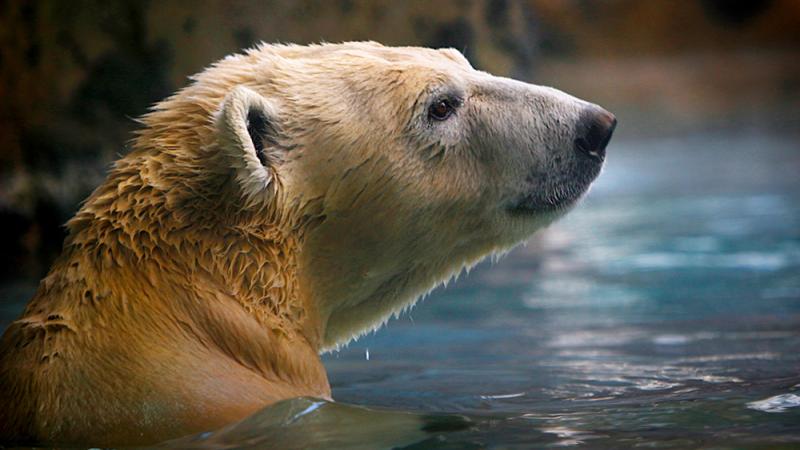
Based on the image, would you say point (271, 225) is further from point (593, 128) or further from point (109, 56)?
point (109, 56)

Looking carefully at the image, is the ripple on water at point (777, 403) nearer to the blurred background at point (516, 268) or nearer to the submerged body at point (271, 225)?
the blurred background at point (516, 268)

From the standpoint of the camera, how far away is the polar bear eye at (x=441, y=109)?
3461mm

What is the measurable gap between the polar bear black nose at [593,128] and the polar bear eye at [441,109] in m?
0.40

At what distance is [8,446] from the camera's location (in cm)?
295

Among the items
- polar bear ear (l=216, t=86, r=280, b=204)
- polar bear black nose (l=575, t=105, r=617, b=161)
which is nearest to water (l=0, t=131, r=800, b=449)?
polar bear ear (l=216, t=86, r=280, b=204)

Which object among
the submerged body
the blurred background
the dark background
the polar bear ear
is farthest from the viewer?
the dark background

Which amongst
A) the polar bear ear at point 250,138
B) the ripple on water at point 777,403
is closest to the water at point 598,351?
the ripple on water at point 777,403

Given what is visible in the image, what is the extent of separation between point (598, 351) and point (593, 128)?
5.35 feet

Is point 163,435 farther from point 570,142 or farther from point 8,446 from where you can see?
point 570,142

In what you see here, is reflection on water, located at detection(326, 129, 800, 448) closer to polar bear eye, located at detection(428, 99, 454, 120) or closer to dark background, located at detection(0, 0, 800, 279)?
polar bear eye, located at detection(428, 99, 454, 120)

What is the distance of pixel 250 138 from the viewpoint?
10.2ft

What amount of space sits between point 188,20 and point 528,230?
437 centimetres

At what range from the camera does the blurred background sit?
344 centimetres

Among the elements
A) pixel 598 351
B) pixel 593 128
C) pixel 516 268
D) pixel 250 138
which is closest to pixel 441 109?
pixel 593 128
